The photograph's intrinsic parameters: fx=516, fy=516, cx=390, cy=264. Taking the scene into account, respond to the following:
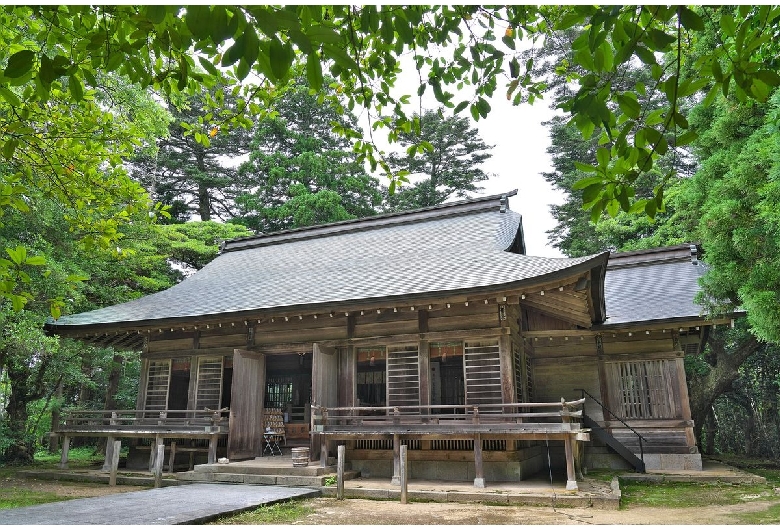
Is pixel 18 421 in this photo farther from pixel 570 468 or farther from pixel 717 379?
pixel 717 379

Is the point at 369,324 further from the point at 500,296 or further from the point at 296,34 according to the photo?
the point at 296,34

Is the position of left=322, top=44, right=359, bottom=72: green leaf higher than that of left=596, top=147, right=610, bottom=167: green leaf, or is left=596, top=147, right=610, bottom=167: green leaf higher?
left=322, top=44, right=359, bottom=72: green leaf

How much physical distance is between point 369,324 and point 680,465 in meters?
7.50

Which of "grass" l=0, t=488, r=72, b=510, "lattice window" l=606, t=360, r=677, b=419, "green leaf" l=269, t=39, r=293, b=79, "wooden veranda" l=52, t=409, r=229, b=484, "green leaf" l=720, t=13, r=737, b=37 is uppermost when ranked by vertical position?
"green leaf" l=720, t=13, r=737, b=37

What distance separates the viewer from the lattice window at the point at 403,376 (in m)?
10.9

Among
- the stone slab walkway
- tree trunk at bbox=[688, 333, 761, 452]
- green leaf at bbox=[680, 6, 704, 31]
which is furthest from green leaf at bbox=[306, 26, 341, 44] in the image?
tree trunk at bbox=[688, 333, 761, 452]

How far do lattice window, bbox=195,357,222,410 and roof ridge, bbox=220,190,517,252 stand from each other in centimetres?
646

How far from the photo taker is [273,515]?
22.9 feet

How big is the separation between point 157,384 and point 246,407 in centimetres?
344

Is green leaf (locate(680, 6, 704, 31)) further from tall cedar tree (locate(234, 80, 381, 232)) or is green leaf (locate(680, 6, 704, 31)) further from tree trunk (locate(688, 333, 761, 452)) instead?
tall cedar tree (locate(234, 80, 381, 232))

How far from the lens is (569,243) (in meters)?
27.0

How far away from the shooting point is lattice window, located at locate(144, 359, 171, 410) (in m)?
13.4

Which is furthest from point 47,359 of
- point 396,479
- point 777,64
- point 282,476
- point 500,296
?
point 777,64

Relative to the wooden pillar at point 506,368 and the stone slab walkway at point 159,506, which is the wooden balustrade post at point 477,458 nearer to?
the wooden pillar at point 506,368
